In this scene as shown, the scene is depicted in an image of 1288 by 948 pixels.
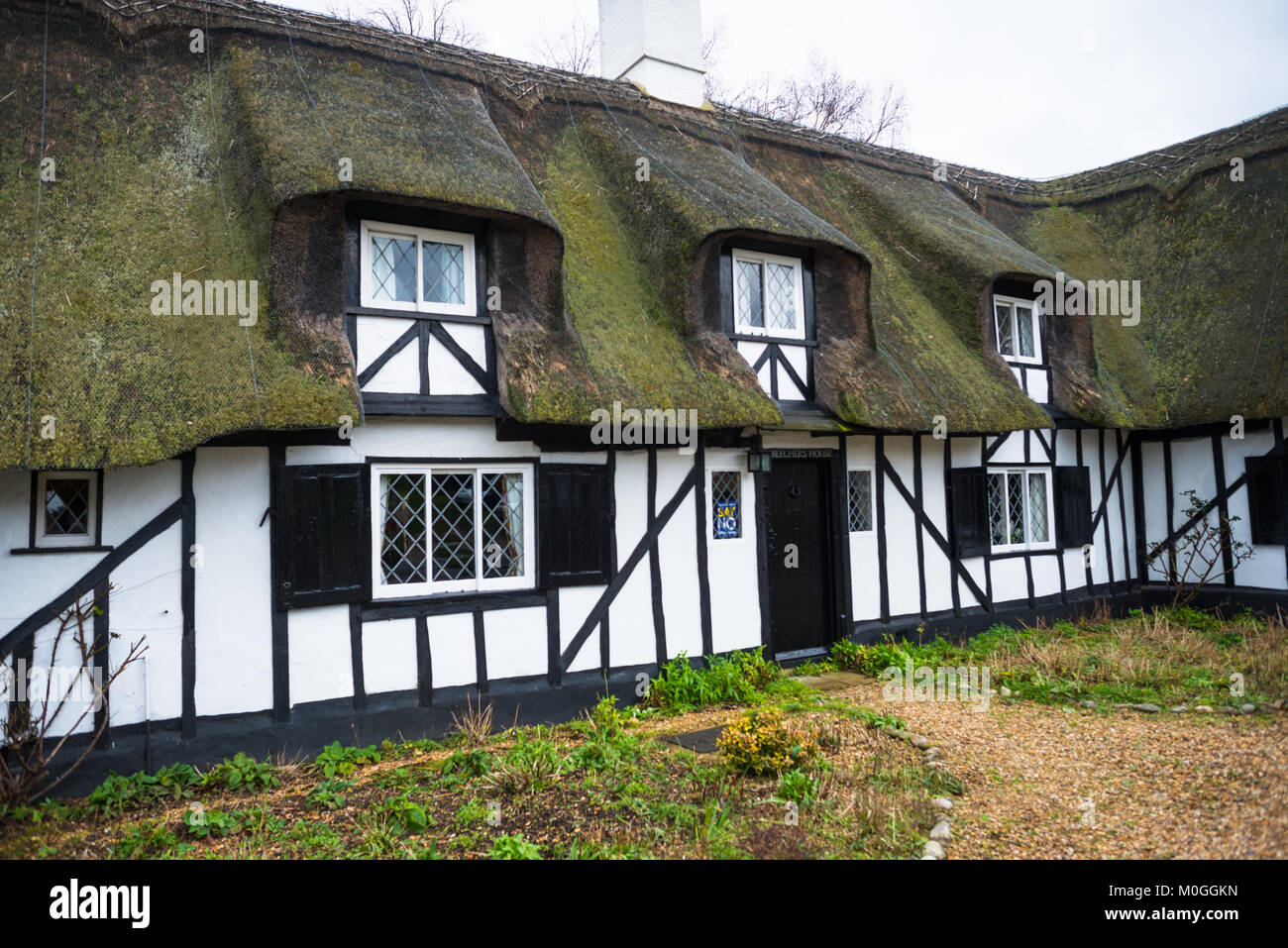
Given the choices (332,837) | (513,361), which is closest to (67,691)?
(332,837)

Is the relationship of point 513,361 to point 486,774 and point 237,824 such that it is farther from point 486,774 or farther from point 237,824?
point 237,824

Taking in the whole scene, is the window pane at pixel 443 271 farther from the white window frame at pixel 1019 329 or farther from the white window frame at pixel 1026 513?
the white window frame at pixel 1026 513

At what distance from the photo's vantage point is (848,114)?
21.9 meters

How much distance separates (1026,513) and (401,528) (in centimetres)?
856

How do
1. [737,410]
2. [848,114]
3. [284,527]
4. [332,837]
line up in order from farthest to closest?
1. [848,114]
2. [737,410]
3. [284,527]
4. [332,837]

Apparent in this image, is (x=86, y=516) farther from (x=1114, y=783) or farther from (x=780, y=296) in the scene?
(x=1114, y=783)

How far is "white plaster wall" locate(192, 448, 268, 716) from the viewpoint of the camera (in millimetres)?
5949

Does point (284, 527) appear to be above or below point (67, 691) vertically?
above

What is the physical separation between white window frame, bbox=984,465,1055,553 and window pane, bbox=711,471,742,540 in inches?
159

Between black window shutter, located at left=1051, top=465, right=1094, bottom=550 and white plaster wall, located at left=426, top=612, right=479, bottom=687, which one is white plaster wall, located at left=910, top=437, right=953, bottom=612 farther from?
white plaster wall, located at left=426, top=612, right=479, bottom=687

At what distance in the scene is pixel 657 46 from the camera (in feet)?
34.6

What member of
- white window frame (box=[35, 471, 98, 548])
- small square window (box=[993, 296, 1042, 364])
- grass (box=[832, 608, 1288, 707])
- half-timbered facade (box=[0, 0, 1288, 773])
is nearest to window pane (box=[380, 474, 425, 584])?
half-timbered facade (box=[0, 0, 1288, 773])

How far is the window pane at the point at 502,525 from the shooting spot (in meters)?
7.11
